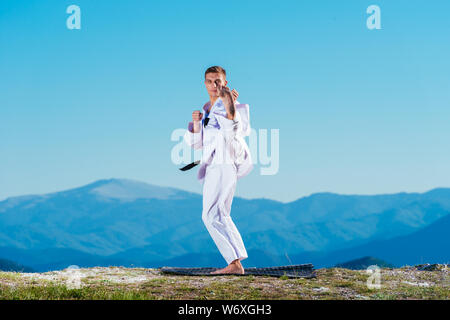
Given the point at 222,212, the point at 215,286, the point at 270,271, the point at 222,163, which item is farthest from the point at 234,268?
the point at 222,163

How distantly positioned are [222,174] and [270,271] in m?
2.49

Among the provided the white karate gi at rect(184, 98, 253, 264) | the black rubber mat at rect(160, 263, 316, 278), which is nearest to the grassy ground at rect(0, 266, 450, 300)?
the black rubber mat at rect(160, 263, 316, 278)

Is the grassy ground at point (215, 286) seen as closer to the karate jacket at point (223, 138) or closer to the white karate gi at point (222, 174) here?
the white karate gi at point (222, 174)

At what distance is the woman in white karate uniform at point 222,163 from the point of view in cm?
1205

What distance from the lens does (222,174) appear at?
12.1 metres

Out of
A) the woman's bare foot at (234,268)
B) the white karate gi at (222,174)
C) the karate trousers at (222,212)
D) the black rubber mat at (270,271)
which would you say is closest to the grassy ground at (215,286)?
the black rubber mat at (270,271)

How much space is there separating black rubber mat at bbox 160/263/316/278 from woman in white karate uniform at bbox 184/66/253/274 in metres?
0.51

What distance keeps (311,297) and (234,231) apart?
305cm

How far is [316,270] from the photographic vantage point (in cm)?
1303

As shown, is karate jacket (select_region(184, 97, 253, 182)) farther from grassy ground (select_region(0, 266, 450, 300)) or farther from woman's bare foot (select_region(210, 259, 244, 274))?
grassy ground (select_region(0, 266, 450, 300))

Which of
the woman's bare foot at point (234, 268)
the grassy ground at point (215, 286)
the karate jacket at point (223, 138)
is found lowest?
the grassy ground at point (215, 286)

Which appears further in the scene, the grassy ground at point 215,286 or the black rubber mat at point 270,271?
the black rubber mat at point 270,271
